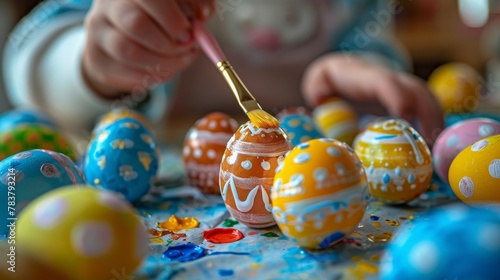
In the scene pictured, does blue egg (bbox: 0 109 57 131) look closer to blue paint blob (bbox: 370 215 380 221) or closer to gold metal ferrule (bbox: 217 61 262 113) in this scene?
gold metal ferrule (bbox: 217 61 262 113)

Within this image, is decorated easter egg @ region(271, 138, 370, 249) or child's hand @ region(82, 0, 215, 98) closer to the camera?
Result: decorated easter egg @ region(271, 138, 370, 249)

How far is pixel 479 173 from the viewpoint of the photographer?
1.91 ft

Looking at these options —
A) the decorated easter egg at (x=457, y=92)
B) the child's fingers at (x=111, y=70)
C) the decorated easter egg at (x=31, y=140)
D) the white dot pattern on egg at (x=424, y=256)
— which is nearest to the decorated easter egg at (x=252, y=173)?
the white dot pattern on egg at (x=424, y=256)

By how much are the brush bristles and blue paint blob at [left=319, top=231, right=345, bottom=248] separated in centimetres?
16

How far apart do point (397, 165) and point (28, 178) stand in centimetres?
41

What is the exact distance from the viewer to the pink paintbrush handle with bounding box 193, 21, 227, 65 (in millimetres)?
754

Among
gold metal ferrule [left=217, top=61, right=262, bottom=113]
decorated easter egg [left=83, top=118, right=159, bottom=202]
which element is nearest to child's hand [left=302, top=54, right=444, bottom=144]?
gold metal ferrule [left=217, top=61, right=262, bottom=113]

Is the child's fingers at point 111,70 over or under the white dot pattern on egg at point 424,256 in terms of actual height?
over

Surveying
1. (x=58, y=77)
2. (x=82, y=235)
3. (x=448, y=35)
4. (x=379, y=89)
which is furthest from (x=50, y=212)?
(x=448, y=35)

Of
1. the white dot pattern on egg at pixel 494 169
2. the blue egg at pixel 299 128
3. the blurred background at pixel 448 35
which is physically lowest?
the blurred background at pixel 448 35

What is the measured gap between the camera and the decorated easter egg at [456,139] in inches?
27.4

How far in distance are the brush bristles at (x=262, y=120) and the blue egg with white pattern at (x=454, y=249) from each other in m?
0.25

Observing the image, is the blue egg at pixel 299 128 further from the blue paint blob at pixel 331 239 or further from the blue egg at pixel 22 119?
the blue egg at pixel 22 119

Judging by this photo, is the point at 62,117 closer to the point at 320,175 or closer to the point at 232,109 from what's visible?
the point at 232,109
